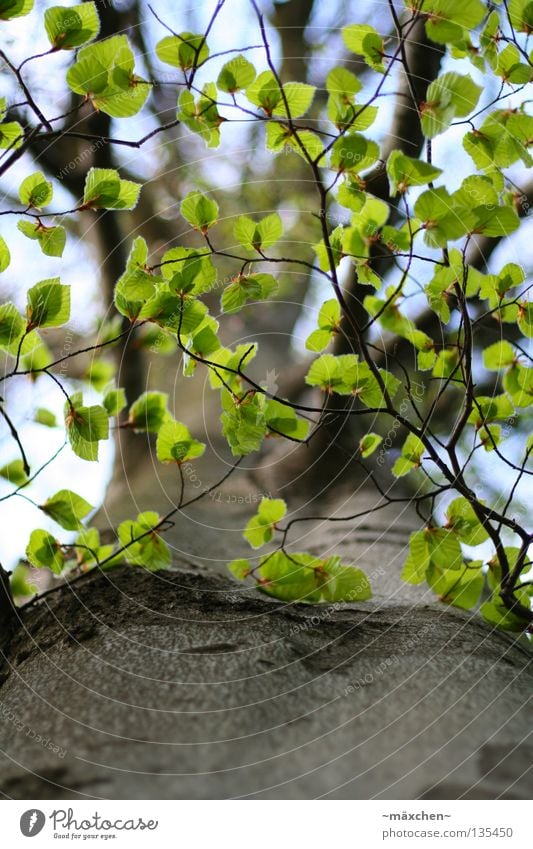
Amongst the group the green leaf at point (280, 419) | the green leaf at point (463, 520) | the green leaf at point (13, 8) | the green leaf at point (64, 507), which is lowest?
the green leaf at point (463, 520)

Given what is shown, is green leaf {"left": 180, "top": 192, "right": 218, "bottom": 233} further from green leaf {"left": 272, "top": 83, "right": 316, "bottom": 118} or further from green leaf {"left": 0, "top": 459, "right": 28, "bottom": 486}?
green leaf {"left": 0, "top": 459, "right": 28, "bottom": 486}

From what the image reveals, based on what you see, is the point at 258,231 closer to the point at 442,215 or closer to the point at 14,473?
the point at 442,215

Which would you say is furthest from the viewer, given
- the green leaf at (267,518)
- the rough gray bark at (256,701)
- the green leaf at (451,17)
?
the green leaf at (267,518)

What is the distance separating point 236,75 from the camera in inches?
17.3

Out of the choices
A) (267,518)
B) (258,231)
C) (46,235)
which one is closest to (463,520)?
(267,518)

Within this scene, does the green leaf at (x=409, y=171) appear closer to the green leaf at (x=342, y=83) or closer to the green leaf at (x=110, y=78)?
the green leaf at (x=342, y=83)

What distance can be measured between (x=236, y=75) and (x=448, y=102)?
15 cm

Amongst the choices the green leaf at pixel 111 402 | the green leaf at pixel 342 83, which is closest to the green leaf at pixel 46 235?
the green leaf at pixel 111 402

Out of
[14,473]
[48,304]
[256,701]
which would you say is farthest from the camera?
[14,473]

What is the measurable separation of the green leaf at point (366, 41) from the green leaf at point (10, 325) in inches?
12.1

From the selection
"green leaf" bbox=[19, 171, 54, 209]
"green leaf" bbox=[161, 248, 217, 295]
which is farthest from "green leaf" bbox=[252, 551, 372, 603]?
"green leaf" bbox=[19, 171, 54, 209]

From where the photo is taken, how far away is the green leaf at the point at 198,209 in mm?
450
